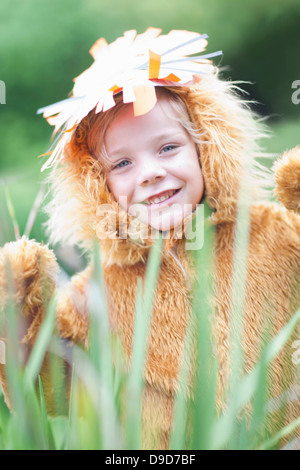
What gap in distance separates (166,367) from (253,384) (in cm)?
18

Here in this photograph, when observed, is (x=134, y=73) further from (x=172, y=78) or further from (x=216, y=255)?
(x=216, y=255)

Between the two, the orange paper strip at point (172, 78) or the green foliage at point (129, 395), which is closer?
the green foliage at point (129, 395)

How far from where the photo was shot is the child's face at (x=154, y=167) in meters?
0.46

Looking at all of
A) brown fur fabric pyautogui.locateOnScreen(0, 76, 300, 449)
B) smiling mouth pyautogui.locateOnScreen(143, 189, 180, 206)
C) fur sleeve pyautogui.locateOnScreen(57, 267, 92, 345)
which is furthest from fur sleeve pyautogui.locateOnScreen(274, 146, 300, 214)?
fur sleeve pyautogui.locateOnScreen(57, 267, 92, 345)

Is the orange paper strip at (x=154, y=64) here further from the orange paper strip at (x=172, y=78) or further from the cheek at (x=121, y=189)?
the cheek at (x=121, y=189)

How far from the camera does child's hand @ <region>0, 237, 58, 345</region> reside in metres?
0.41

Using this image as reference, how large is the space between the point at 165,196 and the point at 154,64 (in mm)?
141

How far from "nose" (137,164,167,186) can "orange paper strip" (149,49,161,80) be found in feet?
0.31

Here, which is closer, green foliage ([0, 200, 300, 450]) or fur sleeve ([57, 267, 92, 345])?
green foliage ([0, 200, 300, 450])

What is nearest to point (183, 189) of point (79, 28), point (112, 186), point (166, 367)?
point (112, 186)

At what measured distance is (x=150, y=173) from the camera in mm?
462

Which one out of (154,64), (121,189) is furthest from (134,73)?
(121,189)

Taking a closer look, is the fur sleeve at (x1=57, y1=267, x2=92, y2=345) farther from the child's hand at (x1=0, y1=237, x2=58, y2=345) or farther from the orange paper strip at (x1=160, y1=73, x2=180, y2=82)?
the orange paper strip at (x1=160, y1=73, x2=180, y2=82)

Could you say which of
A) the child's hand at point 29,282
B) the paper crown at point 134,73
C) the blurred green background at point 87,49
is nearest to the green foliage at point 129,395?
the child's hand at point 29,282
